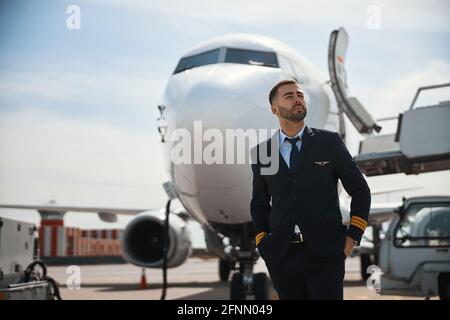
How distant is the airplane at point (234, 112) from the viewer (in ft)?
17.2

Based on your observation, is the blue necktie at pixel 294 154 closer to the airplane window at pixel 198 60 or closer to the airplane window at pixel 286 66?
the airplane window at pixel 198 60

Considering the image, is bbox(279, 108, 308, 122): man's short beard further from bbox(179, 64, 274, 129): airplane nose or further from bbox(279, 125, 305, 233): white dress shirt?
bbox(179, 64, 274, 129): airplane nose

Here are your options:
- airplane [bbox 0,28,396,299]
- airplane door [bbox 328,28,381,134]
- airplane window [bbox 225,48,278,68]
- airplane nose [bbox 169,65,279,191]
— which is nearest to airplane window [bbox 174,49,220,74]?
airplane [bbox 0,28,396,299]

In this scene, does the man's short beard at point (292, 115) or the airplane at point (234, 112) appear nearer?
the man's short beard at point (292, 115)

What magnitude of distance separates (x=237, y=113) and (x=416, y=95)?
2472 mm

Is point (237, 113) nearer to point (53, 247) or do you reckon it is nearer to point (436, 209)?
point (436, 209)

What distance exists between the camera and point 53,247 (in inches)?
1192

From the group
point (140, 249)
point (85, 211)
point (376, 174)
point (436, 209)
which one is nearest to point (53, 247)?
point (85, 211)

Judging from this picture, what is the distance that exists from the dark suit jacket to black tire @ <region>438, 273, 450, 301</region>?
3.37 metres

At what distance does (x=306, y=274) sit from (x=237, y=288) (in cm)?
388

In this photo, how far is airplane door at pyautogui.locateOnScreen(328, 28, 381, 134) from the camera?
7527mm

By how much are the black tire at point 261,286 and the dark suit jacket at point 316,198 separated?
3.64m

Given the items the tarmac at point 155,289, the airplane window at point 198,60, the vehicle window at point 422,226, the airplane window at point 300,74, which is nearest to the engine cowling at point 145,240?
the tarmac at point 155,289

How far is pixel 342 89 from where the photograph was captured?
299 inches
